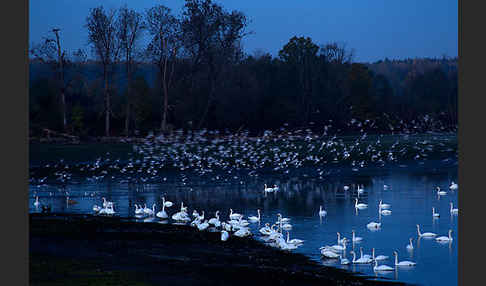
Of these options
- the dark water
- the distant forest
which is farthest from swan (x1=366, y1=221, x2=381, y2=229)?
the distant forest

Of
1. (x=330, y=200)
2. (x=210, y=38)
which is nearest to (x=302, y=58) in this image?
(x=210, y=38)

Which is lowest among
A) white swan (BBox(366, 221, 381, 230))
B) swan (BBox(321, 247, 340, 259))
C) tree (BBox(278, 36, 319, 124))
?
swan (BBox(321, 247, 340, 259))

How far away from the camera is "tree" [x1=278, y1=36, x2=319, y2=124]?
232ft

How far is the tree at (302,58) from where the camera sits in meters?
70.6

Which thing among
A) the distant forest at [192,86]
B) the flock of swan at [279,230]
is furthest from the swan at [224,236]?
the distant forest at [192,86]

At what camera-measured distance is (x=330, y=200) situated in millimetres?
28938

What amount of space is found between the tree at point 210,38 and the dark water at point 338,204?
25913 millimetres

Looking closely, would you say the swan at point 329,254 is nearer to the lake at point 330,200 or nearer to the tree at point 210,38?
the lake at point 330,200

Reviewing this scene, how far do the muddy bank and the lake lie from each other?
1379 mm

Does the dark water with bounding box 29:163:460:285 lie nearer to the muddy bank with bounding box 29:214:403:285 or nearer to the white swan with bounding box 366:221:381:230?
the white swan with bounding box 366:221:381:230

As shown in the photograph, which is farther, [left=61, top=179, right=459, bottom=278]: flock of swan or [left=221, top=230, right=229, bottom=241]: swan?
[left=221, top=230, right=229, bottom=241]: swan

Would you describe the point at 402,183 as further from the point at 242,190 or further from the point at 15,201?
the point at 15,201

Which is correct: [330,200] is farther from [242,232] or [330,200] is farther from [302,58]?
[302,58]

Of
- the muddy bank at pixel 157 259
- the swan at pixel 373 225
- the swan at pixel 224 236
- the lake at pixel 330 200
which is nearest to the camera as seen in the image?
the muddy bank at pixel 157 259
